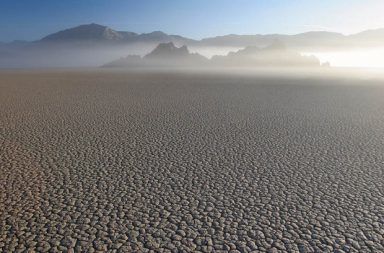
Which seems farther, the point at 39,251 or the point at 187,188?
the point at 187,188

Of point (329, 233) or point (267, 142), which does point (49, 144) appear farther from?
point (329, 233)

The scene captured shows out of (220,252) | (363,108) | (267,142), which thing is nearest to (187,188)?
(220,252)

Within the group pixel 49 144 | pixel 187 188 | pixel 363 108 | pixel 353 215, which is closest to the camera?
pixel 353 215

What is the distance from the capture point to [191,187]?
445cm

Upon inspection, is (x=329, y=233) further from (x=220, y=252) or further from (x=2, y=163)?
(x=2, y=163)

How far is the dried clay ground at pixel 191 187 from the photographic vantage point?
3.16 metres

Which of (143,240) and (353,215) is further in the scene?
(353,215)

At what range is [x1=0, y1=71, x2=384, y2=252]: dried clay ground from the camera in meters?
3.16

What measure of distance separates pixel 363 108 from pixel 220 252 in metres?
11.4

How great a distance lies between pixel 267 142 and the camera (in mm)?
6883

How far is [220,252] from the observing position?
294 centimetres

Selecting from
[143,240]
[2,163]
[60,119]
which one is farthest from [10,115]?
[143,240]

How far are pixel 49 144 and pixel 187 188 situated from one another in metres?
3.53

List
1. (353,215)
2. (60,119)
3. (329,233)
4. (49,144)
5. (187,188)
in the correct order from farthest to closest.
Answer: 1. (60,119)
2. (49,144)
3. (187,188)
4. (353,215)
5. (329,233)
